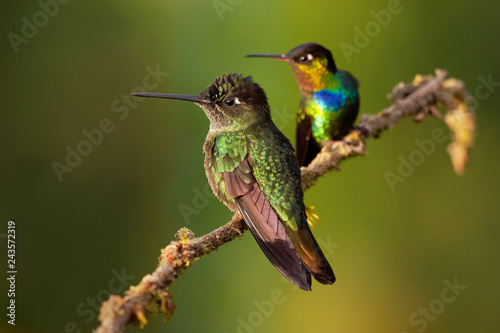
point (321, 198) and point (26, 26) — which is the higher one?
point (26, 26)

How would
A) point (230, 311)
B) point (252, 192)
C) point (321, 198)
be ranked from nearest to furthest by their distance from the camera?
1. point (252, 192)
2. point (230, 311)
3. point (321, 198)

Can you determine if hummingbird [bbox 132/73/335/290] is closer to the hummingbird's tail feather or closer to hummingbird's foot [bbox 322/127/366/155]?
the hummingbird's tail feather

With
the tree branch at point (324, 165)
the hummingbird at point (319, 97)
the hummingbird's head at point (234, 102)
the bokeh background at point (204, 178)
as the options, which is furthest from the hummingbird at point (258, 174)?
the bokeh background at point (204, 178)

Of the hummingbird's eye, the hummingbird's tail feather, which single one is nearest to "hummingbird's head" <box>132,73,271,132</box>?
the hummingbird's tail feather

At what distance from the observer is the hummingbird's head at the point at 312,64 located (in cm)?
338

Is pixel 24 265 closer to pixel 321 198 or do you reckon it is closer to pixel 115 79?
pixel 115 79

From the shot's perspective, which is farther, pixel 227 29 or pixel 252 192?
pixel 227 29

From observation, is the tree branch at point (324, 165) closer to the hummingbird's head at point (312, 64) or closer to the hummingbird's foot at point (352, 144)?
the hummingbird's foot at point (352, 144)

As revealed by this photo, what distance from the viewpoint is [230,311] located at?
169 inches

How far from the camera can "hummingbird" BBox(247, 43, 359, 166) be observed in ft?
10.9

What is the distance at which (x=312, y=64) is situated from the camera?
134 inches

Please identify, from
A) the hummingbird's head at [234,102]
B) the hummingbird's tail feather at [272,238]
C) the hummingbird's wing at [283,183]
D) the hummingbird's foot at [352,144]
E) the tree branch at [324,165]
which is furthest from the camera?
the hummingbird's foot at [352,144]

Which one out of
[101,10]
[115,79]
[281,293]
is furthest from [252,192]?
[101,10]

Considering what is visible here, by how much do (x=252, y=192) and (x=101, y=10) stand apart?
3053mm
